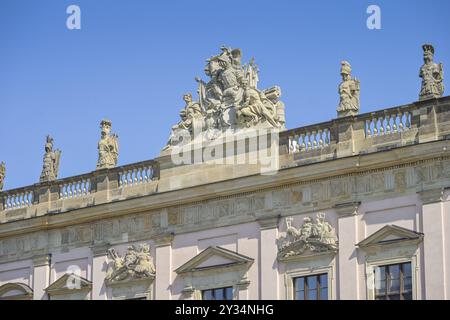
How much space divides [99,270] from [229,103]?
19.6 feet

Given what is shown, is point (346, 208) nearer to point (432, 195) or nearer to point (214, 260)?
point (432, 195)

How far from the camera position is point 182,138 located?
149 ft

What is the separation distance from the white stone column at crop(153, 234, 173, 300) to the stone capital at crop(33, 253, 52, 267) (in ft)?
12.8

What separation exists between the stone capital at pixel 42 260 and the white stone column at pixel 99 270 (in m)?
1.67

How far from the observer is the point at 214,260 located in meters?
43.5

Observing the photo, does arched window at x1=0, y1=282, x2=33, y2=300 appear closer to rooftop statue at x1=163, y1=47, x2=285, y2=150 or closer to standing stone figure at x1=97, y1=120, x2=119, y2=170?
standing stone figure at x1=97, y1=120, x2=119, y2=170

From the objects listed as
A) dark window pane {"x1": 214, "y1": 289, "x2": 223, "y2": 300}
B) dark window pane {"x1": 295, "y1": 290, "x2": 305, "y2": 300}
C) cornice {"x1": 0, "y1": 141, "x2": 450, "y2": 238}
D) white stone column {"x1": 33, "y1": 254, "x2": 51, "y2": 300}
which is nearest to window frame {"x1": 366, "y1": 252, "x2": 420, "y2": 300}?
dark window pane {"x1": 295, "y1": 290, "x2": 305, "y2": 300}

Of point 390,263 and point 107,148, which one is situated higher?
point 107,148


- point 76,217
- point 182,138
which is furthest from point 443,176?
point 76,217

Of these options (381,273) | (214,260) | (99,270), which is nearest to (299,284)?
(381,273)

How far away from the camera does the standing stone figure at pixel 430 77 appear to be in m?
40.8
